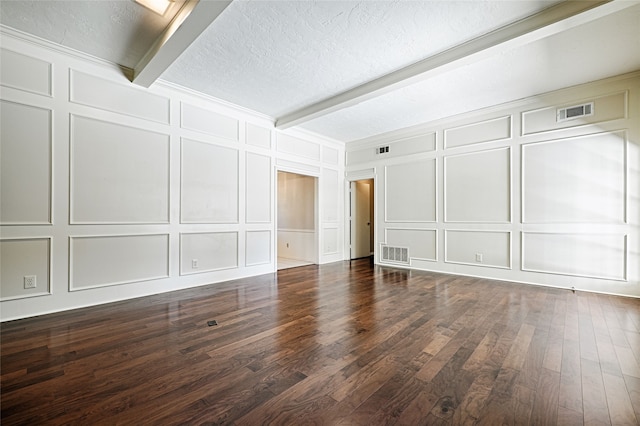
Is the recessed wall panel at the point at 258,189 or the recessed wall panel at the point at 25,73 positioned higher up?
the recessed wall panel at the point at 25,73

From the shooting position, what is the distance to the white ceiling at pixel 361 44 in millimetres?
2488

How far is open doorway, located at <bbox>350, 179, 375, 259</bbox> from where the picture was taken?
280 inches

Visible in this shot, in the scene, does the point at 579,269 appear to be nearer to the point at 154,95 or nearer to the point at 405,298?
the point at 405,298

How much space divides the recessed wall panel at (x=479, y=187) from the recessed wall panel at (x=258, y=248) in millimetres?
3493

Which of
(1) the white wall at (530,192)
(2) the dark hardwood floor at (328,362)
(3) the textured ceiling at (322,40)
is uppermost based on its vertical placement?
(3) the textured ceiling at (322,40)

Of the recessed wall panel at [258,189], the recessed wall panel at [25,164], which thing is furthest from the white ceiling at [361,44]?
the recessed wall panel at [258,189]

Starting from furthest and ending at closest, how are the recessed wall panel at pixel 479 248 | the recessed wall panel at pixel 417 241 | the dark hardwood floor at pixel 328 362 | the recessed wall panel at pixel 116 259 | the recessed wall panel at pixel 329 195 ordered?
the recessed wall panel at pixel 329 195 < the recessed wall panel at pixel 417 241 < the recessed wall panel at pixel 479 248 < the recessed wall panel at pixel 116 259 < the dark hardwood floor at pixel 328 362

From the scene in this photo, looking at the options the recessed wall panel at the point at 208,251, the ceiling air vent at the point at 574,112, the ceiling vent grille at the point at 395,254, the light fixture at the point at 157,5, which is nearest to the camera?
the light fixture at the point at 157,5

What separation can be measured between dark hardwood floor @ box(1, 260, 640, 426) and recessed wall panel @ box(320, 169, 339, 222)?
3.24 m

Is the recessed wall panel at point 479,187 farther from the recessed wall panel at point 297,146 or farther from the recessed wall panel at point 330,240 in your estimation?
the recessed wall panel at point 297,146

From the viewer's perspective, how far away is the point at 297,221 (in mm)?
7012

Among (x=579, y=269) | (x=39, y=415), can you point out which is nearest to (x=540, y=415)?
(x=39, y=415)

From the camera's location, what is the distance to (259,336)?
245 cm

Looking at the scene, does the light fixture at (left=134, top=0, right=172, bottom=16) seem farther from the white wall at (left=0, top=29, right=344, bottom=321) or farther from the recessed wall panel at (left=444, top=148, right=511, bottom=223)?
the recessed wall panel at (left=444, top=148, right=511, bottom=223)
